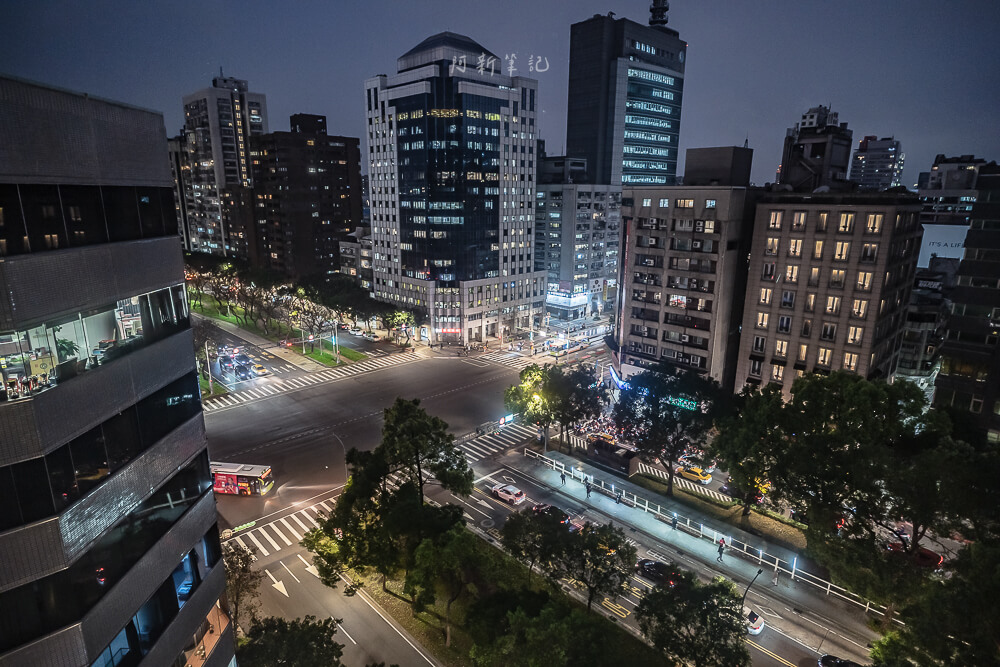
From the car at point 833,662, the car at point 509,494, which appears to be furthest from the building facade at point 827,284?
the car at point 833,662

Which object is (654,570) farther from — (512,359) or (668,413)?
(512,359)

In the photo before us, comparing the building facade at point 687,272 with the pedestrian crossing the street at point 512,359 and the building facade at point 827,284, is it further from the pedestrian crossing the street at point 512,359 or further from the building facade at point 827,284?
A: the pedestrian crossing the street at point 512,359

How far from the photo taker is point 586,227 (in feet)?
424

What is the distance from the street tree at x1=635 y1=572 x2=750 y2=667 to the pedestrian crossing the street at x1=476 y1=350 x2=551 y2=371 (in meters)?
66.1

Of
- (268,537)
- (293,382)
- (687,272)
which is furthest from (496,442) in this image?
(293,382)

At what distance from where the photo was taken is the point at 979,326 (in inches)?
2084

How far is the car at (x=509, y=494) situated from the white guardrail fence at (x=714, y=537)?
714 cm

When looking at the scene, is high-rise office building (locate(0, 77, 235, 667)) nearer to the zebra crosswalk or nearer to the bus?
the bus

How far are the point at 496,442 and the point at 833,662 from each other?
38691 millimetres

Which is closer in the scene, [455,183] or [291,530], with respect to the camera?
[291,530]

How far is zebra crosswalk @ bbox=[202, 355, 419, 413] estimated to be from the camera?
245 ft

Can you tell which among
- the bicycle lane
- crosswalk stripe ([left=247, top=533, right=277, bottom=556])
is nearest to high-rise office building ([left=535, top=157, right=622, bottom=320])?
the bicycle lane

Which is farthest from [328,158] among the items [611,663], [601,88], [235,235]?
[611,663]

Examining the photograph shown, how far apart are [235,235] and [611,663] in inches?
7457
